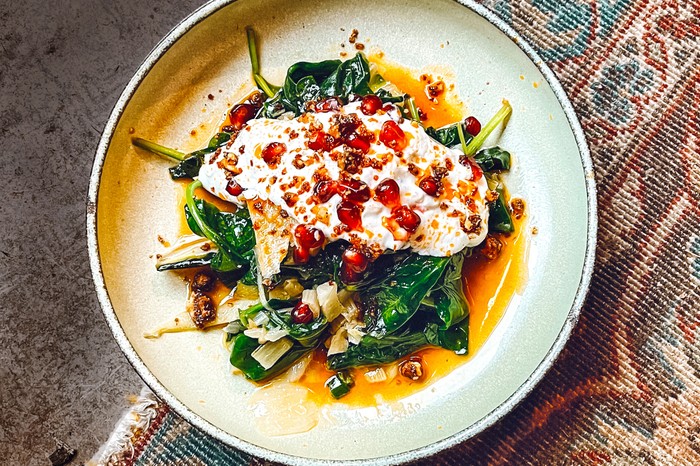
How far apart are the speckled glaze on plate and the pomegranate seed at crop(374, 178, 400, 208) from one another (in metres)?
0.68

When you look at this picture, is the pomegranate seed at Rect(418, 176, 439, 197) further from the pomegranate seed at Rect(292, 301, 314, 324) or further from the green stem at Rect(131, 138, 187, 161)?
the green stem at Rect(131, 138, 187, 161)

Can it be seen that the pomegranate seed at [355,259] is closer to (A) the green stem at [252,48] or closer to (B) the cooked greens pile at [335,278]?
(B) the cooked greens pile at [335,278]

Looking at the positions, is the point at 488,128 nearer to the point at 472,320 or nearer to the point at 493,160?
the point at 493,160

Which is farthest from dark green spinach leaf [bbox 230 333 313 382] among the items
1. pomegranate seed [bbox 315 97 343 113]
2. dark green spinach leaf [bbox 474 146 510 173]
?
dark green spinach leaf [bbox 474 146 510 173]

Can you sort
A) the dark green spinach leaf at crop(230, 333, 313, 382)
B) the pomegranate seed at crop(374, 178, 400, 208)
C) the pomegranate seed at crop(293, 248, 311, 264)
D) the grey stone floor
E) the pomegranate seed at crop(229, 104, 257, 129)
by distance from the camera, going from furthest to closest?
the grey stone floor < the pomegranate seed at crop(229, 104, 257, 129) < the dark green spinach leaf at crop(230, 333, 313, 382) < the pomegranate seed at crop(293, 248, 311, 264) < the pomegranate seed at crop(374, 178, 400, 208)

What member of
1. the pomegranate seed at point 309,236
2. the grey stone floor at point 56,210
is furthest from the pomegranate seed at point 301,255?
the grey stone floor at point 56,210

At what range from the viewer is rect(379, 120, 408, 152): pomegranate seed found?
228 cm

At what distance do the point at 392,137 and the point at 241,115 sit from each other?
75 cm

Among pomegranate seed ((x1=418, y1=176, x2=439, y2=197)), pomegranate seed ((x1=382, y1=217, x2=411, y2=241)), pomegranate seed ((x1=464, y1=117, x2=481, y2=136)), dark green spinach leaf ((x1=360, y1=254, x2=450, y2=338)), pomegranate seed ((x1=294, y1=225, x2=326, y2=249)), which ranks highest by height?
pomegranate seed ((x1=464, y1=117, x2=481, y2=136))

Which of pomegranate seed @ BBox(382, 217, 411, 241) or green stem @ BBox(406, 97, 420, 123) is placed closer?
pomegranate seed @ BBox(382, 217, 411, 241)

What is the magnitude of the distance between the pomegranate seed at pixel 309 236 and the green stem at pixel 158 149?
0.71 metres

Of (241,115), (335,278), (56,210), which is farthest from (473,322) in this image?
(56,210)

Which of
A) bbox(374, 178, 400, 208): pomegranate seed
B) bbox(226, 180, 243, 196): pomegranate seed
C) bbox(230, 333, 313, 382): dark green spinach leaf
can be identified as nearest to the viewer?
bbox(374, 178, 400, 208): pomegranate seed

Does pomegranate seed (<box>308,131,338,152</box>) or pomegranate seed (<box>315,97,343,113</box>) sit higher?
pomegranate seed (<box>315,97,343,113</box>)
